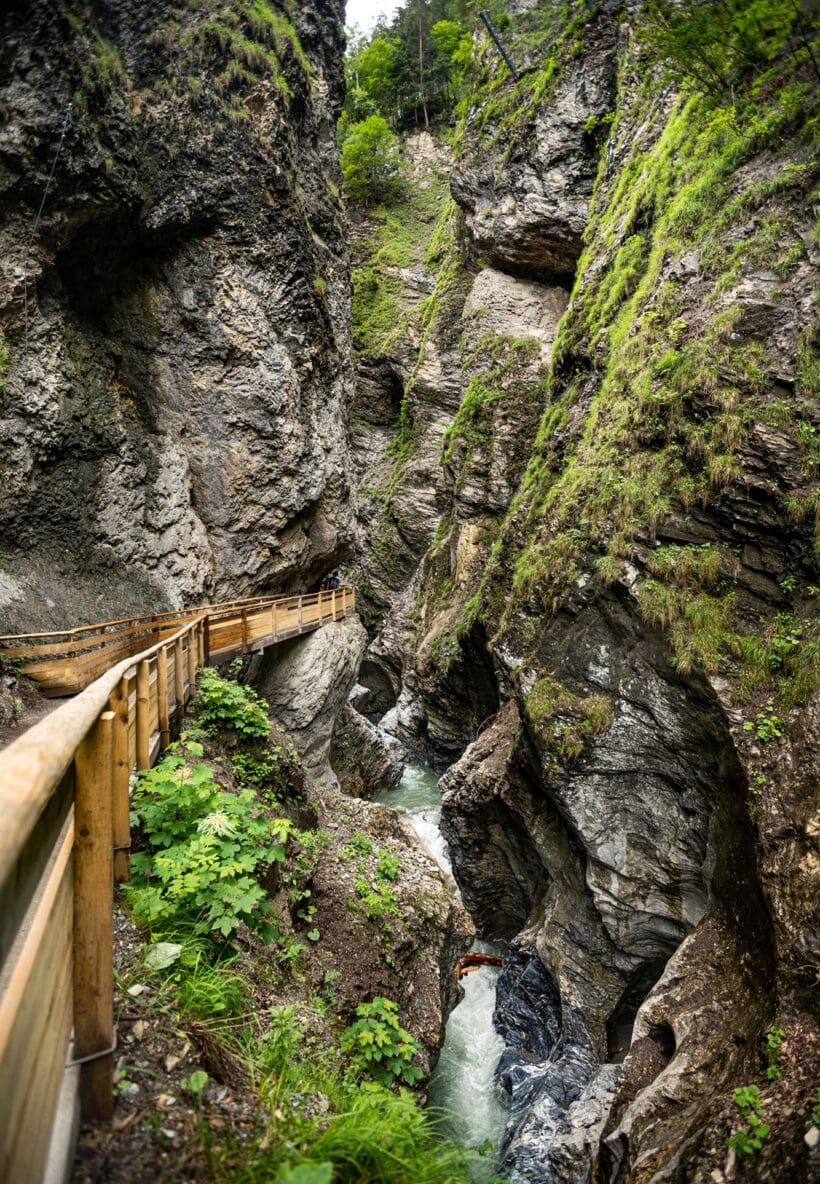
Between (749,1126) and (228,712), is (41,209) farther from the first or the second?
(749,1126)

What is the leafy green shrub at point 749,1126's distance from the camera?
4.39m

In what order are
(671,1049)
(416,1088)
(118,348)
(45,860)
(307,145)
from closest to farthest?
(45,860) < (416,1088) < (671,1049) < (118,348) < (307,145)

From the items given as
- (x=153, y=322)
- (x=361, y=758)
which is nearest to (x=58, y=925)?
(x=153, y=322)

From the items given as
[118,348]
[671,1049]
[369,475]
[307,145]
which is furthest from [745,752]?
[369,475]

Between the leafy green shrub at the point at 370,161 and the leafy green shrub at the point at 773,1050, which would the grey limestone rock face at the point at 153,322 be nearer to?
the leafy green shrub at the point at 773,1050

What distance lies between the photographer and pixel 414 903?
7.41 m

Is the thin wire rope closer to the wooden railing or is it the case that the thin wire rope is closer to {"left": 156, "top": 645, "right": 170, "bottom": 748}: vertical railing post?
the wooden railing

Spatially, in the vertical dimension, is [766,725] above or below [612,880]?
above

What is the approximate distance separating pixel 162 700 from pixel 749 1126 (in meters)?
6.17

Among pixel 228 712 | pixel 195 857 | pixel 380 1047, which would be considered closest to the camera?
→ pixel 195 857

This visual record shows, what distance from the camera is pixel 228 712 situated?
697 centimetres

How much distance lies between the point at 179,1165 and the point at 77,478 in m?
12.9

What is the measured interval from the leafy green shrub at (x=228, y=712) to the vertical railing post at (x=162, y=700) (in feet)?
3.45

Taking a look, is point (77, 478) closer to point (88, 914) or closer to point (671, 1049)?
point (88, 914)
